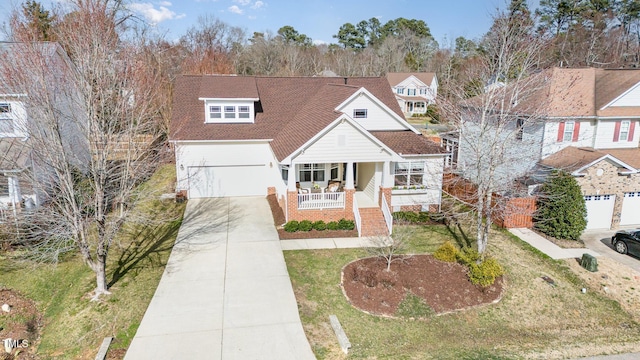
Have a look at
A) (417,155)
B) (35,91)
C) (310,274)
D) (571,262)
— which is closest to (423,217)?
(417,155)

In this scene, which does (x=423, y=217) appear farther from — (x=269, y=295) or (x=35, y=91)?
(x=35, y=91)

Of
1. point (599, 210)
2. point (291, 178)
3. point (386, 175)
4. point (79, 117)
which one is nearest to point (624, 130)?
point (599, 210)

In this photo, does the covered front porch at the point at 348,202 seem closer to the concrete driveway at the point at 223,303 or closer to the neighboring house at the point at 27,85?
the concrete driveway at the point at 223,303

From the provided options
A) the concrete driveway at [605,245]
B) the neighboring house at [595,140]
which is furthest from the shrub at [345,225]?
the concrete driveway at [605,245]

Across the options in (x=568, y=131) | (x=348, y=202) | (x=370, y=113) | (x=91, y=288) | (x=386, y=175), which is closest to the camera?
(x=91, y=288)

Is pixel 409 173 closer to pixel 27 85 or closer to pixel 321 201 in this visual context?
pixel 321 201

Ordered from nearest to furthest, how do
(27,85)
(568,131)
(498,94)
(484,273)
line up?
(27,85)
(484,273)
(498,94)
(568,131)

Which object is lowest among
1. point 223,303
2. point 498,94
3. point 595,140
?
point 223,303
